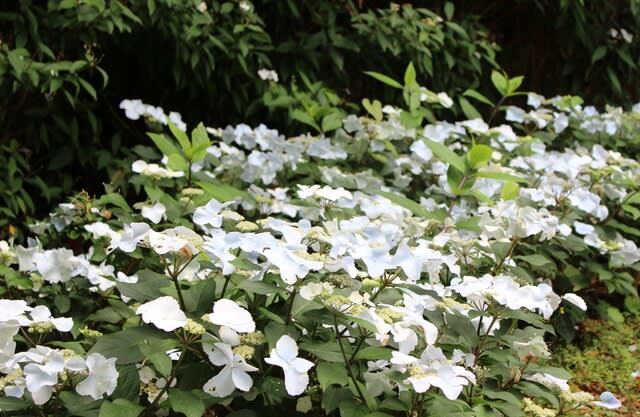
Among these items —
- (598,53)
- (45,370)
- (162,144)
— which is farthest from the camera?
(598,53)

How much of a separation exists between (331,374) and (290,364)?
10cm

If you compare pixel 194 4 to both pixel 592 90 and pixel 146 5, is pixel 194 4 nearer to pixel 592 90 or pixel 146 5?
pixel 146 5

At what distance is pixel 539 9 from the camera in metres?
5.20

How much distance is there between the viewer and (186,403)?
4.00 feet

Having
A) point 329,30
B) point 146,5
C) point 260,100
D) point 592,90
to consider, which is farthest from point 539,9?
point 146,5

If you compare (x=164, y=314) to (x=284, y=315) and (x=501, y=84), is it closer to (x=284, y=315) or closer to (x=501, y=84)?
(x=284, y=315)

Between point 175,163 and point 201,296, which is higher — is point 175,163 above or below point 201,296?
below

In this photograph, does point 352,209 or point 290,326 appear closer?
point 290,326

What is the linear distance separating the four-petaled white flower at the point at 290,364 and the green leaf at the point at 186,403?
13 cm

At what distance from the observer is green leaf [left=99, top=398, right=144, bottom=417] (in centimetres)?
120

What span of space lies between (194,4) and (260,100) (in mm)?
562

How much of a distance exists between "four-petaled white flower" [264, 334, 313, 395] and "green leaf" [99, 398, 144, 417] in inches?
8.7

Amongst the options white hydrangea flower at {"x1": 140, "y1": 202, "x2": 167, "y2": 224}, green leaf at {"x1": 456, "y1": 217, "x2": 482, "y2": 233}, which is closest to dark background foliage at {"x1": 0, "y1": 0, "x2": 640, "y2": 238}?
white hydrangea flower at {"x1": 140, "y1": 202, "x2": 167, "y2": 224}

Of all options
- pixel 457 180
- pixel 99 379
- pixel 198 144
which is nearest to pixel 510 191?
pixel 457 180
